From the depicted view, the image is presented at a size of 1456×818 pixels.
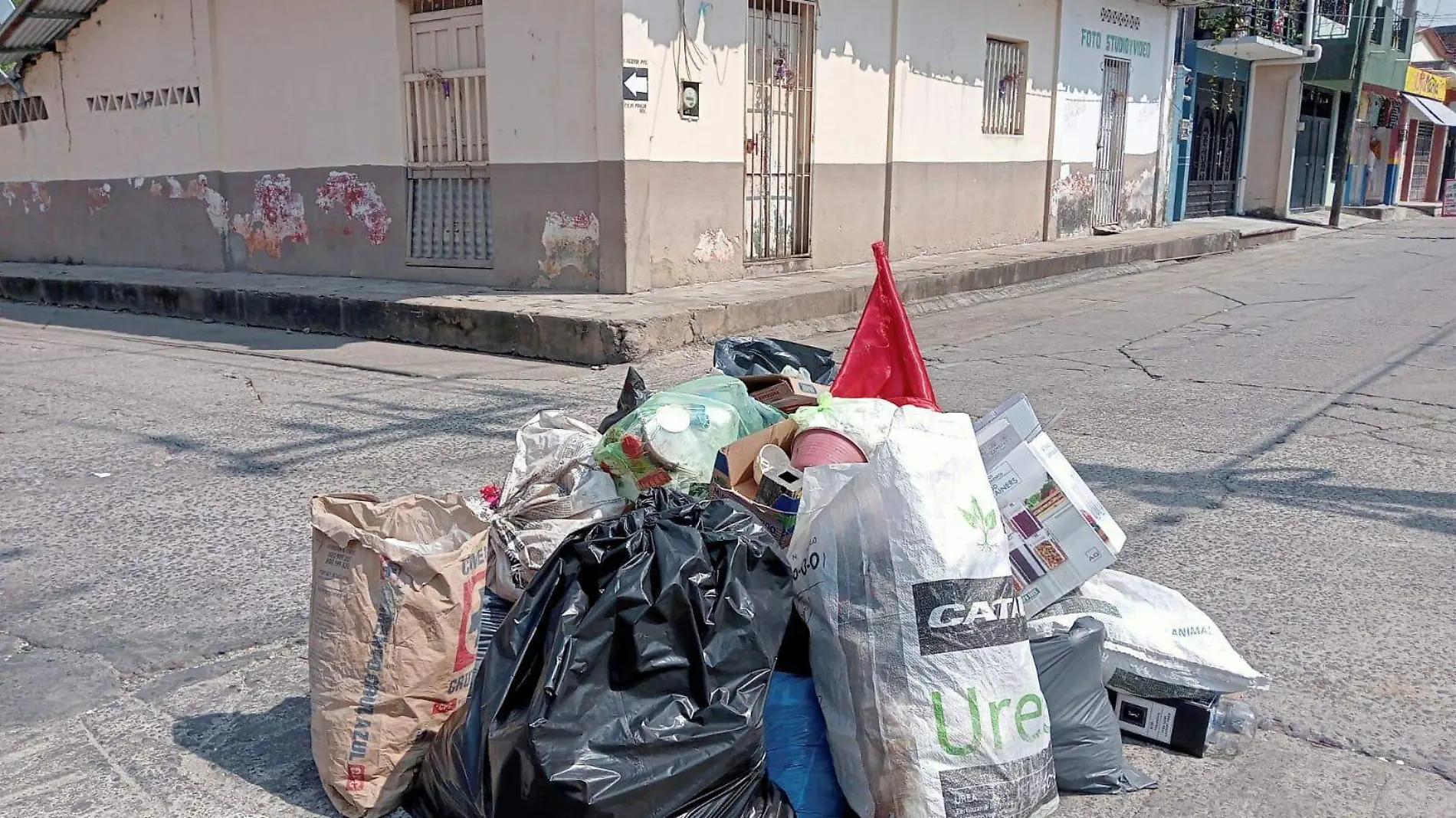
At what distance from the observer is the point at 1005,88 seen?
14008 mm

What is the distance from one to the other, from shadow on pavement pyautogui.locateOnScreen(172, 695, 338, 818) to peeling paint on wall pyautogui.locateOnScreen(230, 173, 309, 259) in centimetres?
933

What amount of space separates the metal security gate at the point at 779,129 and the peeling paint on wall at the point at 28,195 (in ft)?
34.0

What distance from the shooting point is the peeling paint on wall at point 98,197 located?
44.6 ft

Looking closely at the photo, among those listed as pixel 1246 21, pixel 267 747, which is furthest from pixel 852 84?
pixel 1246 21

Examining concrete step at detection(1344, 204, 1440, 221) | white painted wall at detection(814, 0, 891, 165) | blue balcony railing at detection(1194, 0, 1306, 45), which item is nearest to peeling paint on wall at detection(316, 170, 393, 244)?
white painted wall at detection(814, 0, 891, 165)

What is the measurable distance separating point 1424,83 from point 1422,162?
6.67 metres

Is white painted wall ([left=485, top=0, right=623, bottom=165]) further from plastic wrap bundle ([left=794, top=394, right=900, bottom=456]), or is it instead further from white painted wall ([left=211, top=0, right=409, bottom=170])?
plastic wrap bundle ([left=794, top=394, right=900, bottom=456])

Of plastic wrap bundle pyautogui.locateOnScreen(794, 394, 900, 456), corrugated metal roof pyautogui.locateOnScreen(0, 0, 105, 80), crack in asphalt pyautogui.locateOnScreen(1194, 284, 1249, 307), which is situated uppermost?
corrugated metal roof pyautogui.locateOnScreen(0, 0, 105, 80)

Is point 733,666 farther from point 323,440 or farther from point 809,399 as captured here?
point 323,440

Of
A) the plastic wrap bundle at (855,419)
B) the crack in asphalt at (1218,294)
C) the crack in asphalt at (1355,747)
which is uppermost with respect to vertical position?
the plastic wrap bundle at (855,419)

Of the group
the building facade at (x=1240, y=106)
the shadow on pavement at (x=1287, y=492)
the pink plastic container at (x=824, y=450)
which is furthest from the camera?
the building facade at (x=1240, y=106)

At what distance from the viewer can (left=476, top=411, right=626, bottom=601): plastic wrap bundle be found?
9.09 feet

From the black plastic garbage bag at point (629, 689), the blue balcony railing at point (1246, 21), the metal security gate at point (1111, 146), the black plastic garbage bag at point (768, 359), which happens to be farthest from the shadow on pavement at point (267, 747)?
the blue balcony railing at point (1246, 21)

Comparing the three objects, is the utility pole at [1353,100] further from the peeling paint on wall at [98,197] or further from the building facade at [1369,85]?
the peeling paint on wall at [98,197]
